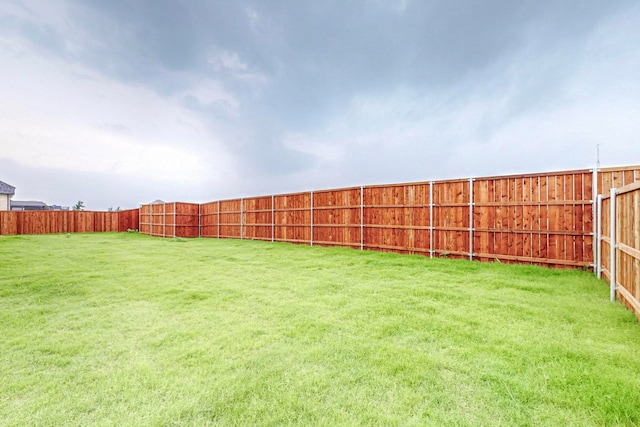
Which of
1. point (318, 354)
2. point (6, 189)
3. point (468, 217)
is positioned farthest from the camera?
point (6, 189)

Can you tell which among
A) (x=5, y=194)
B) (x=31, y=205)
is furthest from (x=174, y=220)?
(x=31, y=205)

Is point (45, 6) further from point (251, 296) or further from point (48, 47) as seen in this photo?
point (251, 296)

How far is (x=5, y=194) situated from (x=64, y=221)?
985cm

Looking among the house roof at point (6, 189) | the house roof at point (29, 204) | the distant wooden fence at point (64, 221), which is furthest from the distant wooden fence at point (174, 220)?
the house roof at point (29, 204)

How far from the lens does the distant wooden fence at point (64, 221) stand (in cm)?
1834

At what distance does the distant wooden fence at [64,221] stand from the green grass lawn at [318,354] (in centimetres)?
2055

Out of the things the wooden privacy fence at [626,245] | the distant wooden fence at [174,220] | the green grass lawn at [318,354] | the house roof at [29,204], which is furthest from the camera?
the house roof at [29,204]

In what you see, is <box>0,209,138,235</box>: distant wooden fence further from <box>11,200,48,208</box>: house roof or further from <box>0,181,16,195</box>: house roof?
<box>11,200,48,208</box>: house roof

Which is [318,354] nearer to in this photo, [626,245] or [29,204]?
[626,245]

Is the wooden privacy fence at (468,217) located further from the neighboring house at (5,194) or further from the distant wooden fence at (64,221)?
the neighboring house at (5,194)

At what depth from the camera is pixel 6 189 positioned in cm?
2398

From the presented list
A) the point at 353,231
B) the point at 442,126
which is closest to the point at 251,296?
the point at 353,231

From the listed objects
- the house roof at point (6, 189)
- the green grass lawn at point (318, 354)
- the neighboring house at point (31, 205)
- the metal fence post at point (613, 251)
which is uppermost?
the house roof at point (6, 189)

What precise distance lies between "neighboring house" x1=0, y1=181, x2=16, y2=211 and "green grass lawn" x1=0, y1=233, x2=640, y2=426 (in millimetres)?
29596
